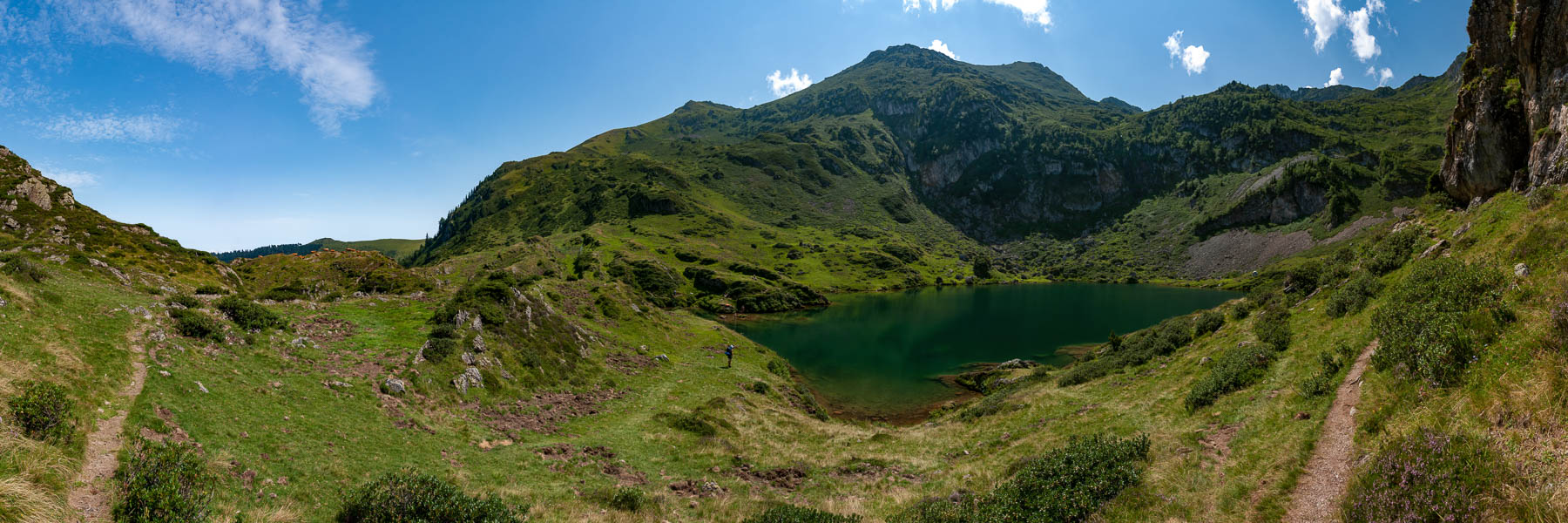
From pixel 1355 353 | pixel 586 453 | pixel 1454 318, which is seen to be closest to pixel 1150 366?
pixel 1355 353

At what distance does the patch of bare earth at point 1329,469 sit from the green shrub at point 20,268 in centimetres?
3641

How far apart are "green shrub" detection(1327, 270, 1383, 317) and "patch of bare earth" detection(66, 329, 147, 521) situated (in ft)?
125

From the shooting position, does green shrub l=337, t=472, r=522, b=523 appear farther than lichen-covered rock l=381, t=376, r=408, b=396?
No

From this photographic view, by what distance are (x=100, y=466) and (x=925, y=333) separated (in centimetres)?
9852

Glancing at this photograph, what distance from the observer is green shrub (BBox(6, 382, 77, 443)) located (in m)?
9.60

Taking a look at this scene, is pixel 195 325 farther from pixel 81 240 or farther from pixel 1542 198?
pixel 1542 198

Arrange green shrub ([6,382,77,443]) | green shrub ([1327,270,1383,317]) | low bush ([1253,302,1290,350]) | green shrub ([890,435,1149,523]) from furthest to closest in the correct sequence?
low bush ([1253,302,1290,350]), green shrub ([1327,270,1383,317]), green shrub ([890,435,1149,523]), green shrub ([6,382,77,443])

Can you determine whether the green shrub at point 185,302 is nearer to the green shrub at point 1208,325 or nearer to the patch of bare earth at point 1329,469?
the patch of bare earth at point 1329,469

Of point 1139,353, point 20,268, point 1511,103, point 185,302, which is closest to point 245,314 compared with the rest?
point 185,302

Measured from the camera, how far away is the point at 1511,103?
101 feet

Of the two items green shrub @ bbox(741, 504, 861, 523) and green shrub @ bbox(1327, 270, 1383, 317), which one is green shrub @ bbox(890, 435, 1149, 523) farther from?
green shrub @ bbox(1327, 270, 1383, 317)

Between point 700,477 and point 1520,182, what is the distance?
45.8 m

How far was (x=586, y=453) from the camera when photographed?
73.3 ft

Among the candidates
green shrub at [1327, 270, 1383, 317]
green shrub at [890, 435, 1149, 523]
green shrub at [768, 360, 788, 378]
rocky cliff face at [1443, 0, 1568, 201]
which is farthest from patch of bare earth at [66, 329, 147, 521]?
rocky cliff face at [1443, 0, 1568, 201]
